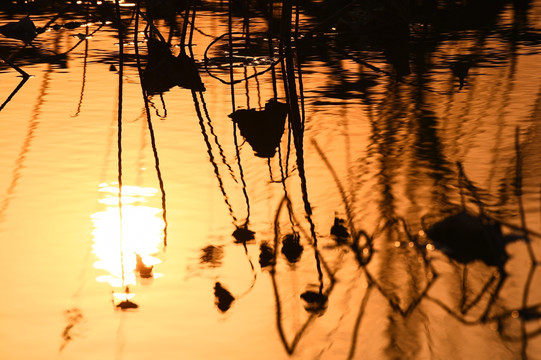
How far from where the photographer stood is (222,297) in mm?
1265

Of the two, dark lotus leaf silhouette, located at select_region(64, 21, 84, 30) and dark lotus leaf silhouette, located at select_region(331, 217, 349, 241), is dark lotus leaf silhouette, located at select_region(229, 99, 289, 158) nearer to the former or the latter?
dark lotus leaf silhouette, located at select_region(331, 217, 349, 241)

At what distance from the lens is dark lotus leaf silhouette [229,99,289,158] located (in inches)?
70.6

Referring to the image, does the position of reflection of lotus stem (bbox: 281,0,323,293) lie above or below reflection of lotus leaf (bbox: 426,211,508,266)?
above

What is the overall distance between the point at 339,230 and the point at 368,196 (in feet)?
0.55

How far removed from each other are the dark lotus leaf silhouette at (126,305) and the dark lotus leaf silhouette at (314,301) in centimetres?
23

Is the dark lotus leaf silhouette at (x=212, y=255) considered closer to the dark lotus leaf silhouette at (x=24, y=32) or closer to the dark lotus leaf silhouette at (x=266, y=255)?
the dark lotus leaf silhouette at (x=266, y=255)

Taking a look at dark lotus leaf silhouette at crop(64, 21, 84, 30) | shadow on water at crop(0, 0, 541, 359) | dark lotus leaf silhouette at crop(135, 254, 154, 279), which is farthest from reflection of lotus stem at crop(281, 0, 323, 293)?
dark lotus leaf silhouette at crop(64, 21, 84, 30)

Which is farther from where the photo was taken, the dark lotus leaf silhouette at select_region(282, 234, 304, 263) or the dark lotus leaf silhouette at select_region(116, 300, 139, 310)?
the dark lotus leaf silhouette at select_region(282, 234, 304, 263)

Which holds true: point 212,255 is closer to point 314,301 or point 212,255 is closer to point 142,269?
point 142,269

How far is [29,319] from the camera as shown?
120 centimetres

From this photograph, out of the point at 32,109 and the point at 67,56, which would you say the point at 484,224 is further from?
the point at 67,56

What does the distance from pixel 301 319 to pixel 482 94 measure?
1299mm

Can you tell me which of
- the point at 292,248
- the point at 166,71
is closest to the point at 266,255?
the point at 292,248

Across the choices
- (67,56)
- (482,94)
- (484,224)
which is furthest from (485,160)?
(67,56)
